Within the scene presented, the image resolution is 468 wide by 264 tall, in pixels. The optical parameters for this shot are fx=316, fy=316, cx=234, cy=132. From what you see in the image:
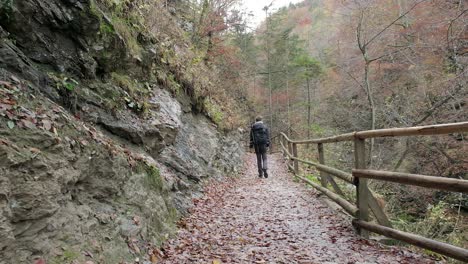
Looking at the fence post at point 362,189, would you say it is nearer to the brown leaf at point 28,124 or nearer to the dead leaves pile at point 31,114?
the dead leaves pile at point 31,114

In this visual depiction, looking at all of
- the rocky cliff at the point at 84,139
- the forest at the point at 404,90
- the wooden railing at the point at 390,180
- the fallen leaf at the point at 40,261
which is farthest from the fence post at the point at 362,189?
the fallen leaf at the point at 40,261

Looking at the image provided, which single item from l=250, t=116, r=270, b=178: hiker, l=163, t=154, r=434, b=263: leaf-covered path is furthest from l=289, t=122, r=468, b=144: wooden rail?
l=250, t=116, r=270, b=178: hiker

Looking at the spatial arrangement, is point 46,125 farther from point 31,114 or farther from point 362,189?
point 362,189

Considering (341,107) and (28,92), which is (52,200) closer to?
(28,92)

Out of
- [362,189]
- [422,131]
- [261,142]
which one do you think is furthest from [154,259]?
[261,142]

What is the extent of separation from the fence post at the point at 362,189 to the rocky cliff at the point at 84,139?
270 cm

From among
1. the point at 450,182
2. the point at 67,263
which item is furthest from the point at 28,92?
the point at 450,182

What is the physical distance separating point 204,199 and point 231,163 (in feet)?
18.1

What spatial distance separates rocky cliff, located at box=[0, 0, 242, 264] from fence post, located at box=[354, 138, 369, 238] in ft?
8.85

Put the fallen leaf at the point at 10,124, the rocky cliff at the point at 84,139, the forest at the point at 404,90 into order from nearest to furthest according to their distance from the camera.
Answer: the rocky cliff at the point at 84,139 → the fallen leaf at the point at 10,124 → the forest at the point at 404,90

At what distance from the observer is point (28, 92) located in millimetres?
3422

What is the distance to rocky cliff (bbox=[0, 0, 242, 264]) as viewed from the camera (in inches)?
104

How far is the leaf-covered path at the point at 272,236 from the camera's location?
379 centimetres

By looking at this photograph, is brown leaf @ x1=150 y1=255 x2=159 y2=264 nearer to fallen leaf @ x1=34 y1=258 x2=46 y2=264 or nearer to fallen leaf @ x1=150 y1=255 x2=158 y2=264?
fallen leaf @ x1=150 y1=255 x2=158 y2=264
